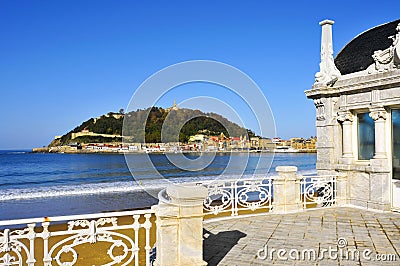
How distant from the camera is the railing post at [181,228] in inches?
208

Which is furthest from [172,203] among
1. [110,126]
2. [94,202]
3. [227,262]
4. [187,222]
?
[110,126]

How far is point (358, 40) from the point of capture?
1213 cm

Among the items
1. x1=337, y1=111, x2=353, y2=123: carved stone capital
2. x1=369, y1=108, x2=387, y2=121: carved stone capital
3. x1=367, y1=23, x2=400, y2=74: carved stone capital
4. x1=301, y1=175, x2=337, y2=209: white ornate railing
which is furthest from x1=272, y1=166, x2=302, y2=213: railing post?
x1=367, y1=23, x2=400, y2=74: carved stone capital

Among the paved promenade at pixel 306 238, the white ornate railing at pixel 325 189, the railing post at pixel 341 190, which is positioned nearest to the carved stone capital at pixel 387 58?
the railing post at pixel 341 190

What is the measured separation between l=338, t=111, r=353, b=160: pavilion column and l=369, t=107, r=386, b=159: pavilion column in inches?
32.7

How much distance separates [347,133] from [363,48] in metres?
2.70

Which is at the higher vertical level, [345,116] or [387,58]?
[387,58]

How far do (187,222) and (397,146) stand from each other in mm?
7053

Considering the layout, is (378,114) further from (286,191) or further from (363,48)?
(286,191)

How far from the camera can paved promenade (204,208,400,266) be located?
6.06m

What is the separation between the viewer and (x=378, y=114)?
393 inches

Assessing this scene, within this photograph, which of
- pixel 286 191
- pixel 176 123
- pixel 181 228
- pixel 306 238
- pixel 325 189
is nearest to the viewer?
pixel 181 228

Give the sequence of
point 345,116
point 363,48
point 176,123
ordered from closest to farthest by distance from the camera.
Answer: point 176,123 < point 345,116 < point 363,48

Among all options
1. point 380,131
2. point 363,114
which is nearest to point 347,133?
point 363,114
